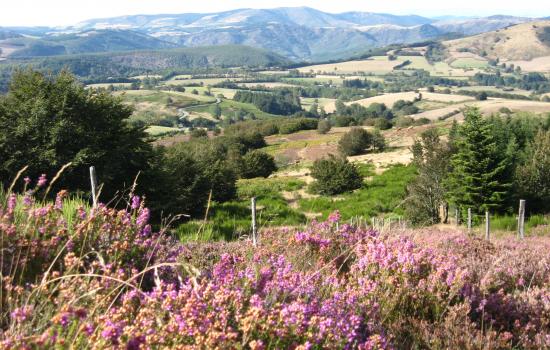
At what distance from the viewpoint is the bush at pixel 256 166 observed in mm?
46719

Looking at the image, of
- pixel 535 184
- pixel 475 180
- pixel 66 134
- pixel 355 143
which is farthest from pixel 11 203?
pixel 355 143

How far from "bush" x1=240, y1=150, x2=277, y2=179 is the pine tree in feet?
85.5

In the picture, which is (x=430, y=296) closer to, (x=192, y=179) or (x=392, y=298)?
(x=392, y=298)

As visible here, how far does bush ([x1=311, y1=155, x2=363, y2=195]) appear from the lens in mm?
30391

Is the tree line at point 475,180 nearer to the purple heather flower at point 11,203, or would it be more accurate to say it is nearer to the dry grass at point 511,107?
the purple heather flower at point 11,203

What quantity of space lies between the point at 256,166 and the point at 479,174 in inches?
1067

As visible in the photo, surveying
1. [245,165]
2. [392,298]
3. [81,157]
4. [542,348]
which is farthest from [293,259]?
[245,165]

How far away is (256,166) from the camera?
4666 cm

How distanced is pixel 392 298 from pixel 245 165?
1709 inches

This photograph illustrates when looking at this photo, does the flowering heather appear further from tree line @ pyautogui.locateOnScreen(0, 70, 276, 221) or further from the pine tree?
the pine tree

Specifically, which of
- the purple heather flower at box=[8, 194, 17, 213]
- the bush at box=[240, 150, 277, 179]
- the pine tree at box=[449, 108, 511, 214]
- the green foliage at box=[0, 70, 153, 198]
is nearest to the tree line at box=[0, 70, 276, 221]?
the green foliage at box=[0, 70, 153, 198]

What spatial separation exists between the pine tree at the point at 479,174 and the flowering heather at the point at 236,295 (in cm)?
1755

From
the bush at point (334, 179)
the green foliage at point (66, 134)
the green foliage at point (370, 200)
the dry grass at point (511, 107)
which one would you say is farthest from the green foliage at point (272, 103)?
the green foliage at point (66, 134)

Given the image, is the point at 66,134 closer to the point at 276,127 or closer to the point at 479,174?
the point at 479,174
